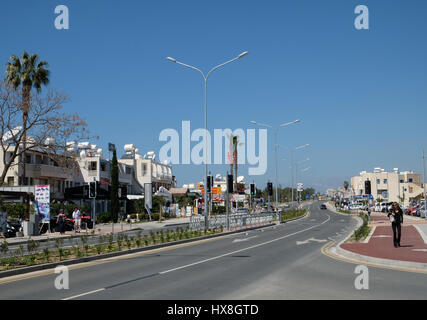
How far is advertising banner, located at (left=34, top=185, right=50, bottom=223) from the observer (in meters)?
31.3

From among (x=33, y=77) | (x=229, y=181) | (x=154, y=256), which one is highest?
(x=33, y=77)

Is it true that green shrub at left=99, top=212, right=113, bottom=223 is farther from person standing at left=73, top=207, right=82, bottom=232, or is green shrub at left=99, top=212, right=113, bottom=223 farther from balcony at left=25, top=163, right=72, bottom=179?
person standing at left=73, top=207, right=82, bottom=232

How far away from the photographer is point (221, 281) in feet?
38.0

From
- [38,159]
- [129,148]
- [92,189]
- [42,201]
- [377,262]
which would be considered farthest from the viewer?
[129,148]

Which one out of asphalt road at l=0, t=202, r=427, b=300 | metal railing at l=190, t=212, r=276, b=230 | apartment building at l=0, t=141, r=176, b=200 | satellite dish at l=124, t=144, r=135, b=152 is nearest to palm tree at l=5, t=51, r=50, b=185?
apartment building at l=0, t=141, r=176, b=200

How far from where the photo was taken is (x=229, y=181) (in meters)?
35.1

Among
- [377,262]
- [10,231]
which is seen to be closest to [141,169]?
[10,231]

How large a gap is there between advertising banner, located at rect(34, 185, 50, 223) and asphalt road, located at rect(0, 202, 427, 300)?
52.3 ft

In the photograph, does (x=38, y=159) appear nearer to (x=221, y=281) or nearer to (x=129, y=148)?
(x=129, y=148)

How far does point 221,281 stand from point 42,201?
23131 mm
